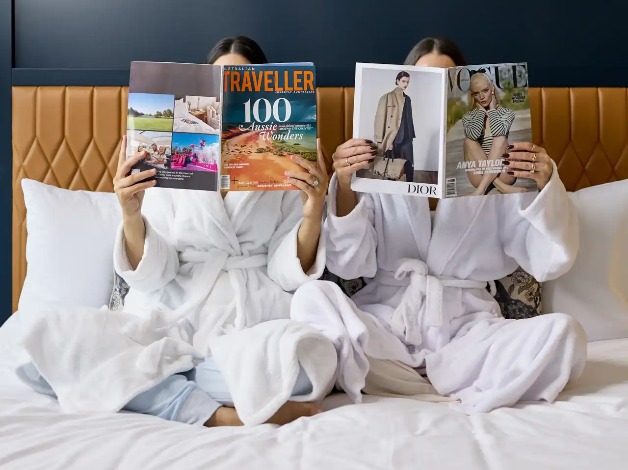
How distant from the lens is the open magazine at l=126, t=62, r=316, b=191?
159 cm

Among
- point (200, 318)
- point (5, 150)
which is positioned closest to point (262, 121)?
point (200, 318)

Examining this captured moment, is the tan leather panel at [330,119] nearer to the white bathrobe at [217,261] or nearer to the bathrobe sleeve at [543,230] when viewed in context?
the white bathrobe at [217,261]

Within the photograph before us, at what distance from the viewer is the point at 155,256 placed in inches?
66.1

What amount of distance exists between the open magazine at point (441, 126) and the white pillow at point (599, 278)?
406 mm

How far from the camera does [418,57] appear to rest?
179 cm

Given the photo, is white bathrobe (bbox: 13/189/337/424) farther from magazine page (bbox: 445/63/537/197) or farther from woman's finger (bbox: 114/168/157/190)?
magazine page (bbox: 445/63/537/197)

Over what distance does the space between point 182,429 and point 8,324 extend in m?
0.82

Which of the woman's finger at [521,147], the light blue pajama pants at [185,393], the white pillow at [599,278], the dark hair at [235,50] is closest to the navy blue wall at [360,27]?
the dark hair at [235,50]

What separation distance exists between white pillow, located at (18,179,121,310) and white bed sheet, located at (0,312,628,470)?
0.51 metres

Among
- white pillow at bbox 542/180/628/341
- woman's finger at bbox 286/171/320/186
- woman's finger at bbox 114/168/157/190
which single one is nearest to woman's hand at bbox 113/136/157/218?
woman's finger at bbox 114/168/157/190

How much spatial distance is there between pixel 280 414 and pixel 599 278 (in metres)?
0.96

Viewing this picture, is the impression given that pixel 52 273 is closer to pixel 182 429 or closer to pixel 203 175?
pixel 203 175

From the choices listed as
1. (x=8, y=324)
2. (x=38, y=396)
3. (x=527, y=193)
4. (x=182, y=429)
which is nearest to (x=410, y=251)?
(x=527, y=193)

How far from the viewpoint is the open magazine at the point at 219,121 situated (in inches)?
62.8
